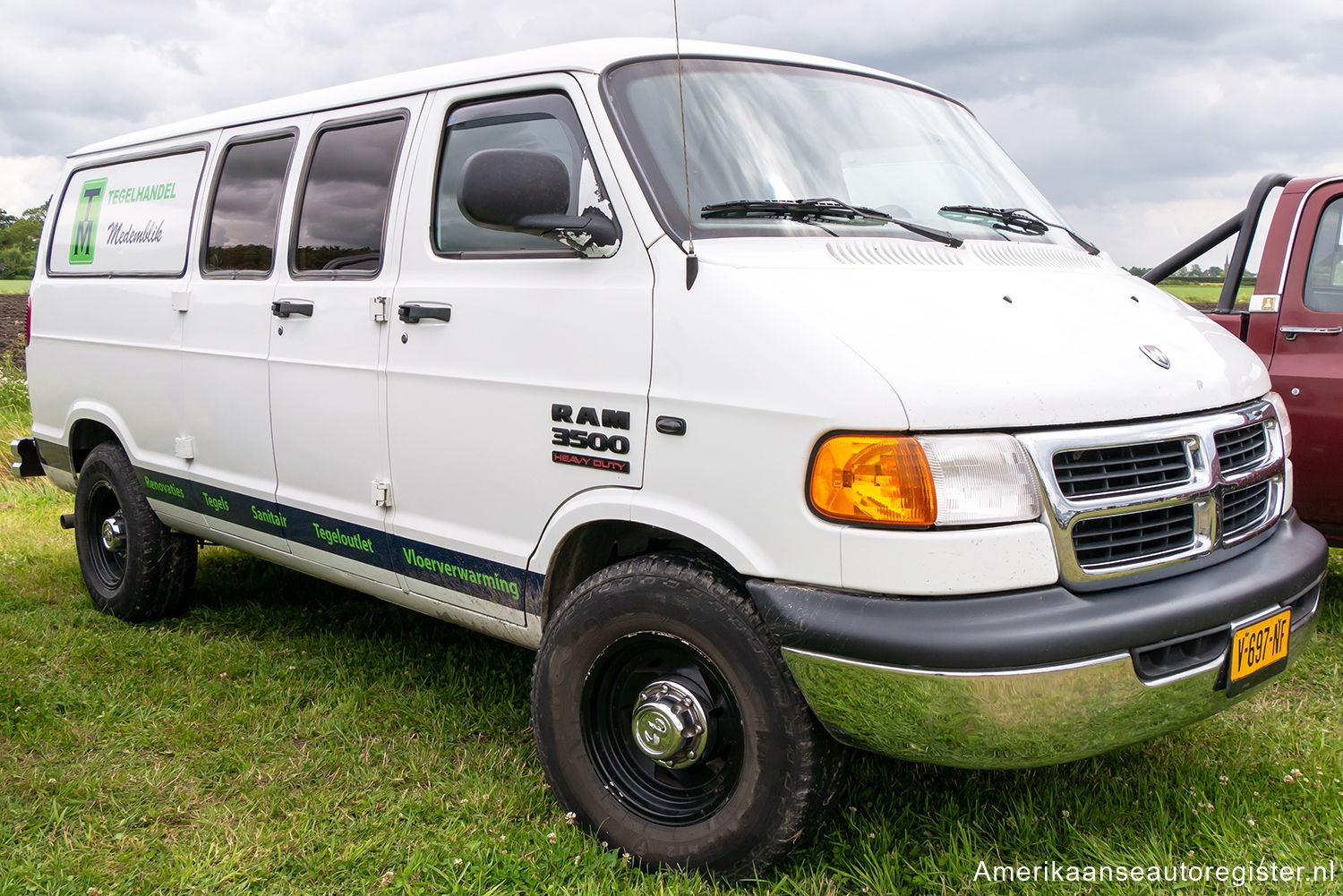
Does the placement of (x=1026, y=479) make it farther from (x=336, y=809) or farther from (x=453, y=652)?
(x=453, y=652)

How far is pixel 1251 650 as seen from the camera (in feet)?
9.26

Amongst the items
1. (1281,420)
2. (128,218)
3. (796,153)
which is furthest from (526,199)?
(128,218)

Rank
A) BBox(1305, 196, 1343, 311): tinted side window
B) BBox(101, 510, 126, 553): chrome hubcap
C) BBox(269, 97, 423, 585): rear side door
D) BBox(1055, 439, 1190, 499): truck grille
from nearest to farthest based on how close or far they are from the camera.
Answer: BBox(1055, 439, 1190, 499): truck grille < BBox(269, 97, 423, 585): rear side door < BBox(1305, 196, 1343, 311): tinted side window < BBox(101, 510, 126, 553): chrome hubcap

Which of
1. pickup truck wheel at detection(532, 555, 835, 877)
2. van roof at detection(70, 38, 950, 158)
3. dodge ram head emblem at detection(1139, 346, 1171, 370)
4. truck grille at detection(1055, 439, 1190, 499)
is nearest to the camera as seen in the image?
truck grille at detection(1055, 439, 1190, 499)

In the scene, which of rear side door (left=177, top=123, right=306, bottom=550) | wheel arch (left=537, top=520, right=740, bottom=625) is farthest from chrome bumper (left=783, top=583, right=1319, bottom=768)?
rear side door (left=177, top=123, right=306, bottom=550)

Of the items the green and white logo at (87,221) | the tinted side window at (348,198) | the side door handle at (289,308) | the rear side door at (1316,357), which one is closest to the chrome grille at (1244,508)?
the rear side door at (1316,357)

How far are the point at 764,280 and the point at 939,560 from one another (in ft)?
2.63

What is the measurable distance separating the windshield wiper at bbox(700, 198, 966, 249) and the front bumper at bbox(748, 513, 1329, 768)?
1.02 meters

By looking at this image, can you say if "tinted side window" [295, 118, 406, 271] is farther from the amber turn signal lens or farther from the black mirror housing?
the amber turn signal lens

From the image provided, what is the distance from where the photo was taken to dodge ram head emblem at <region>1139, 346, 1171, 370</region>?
114 inches

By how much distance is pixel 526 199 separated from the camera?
2.99 m

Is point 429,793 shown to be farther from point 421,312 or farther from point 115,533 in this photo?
point 115,533

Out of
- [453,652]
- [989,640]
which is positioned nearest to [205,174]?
[453,652]

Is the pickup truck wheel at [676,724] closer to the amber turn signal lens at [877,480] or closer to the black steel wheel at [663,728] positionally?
the black steel wheel at [663,728]
